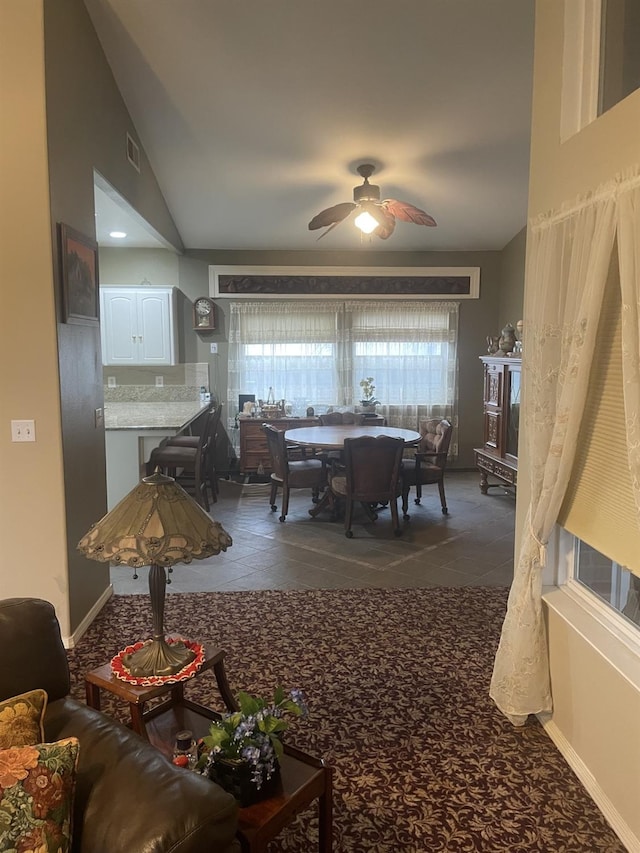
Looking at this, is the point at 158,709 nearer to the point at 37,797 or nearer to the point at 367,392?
the point at 37,797

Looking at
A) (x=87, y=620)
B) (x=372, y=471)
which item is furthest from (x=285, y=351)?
(x=87, y=620)

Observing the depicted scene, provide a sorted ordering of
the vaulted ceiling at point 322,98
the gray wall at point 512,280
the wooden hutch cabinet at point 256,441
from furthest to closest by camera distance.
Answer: the wooden hutch cabinet at point 256,441
the gray wall at point 512,280
the vaulted ceiling at point 322,98

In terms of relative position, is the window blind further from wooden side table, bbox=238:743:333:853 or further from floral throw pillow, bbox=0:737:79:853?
floral throw pillow, bbox=0:737:79:853

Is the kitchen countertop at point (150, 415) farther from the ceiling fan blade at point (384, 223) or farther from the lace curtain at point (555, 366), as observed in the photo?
the lace curtain at point (555, 366)

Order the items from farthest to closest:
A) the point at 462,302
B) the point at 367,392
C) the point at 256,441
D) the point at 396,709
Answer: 1. the point at 462,302
2. the point at 367,392
3. the point at 256,441
4. the point at 396,709

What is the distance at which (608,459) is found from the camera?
2.11 metres

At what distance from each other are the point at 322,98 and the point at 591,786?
427cm

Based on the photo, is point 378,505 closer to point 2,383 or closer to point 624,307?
point 2,383

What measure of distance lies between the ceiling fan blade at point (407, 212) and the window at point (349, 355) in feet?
9.20

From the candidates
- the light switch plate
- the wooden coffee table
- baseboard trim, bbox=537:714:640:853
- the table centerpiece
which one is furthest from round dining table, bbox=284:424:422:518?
the table centerpiece

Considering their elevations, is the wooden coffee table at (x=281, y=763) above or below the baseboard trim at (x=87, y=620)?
above

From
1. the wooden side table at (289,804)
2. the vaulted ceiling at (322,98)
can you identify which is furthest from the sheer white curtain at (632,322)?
the vaulted ceiling at (322,98)

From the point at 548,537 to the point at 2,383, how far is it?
8.65ft

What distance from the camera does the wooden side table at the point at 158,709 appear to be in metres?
1.81
